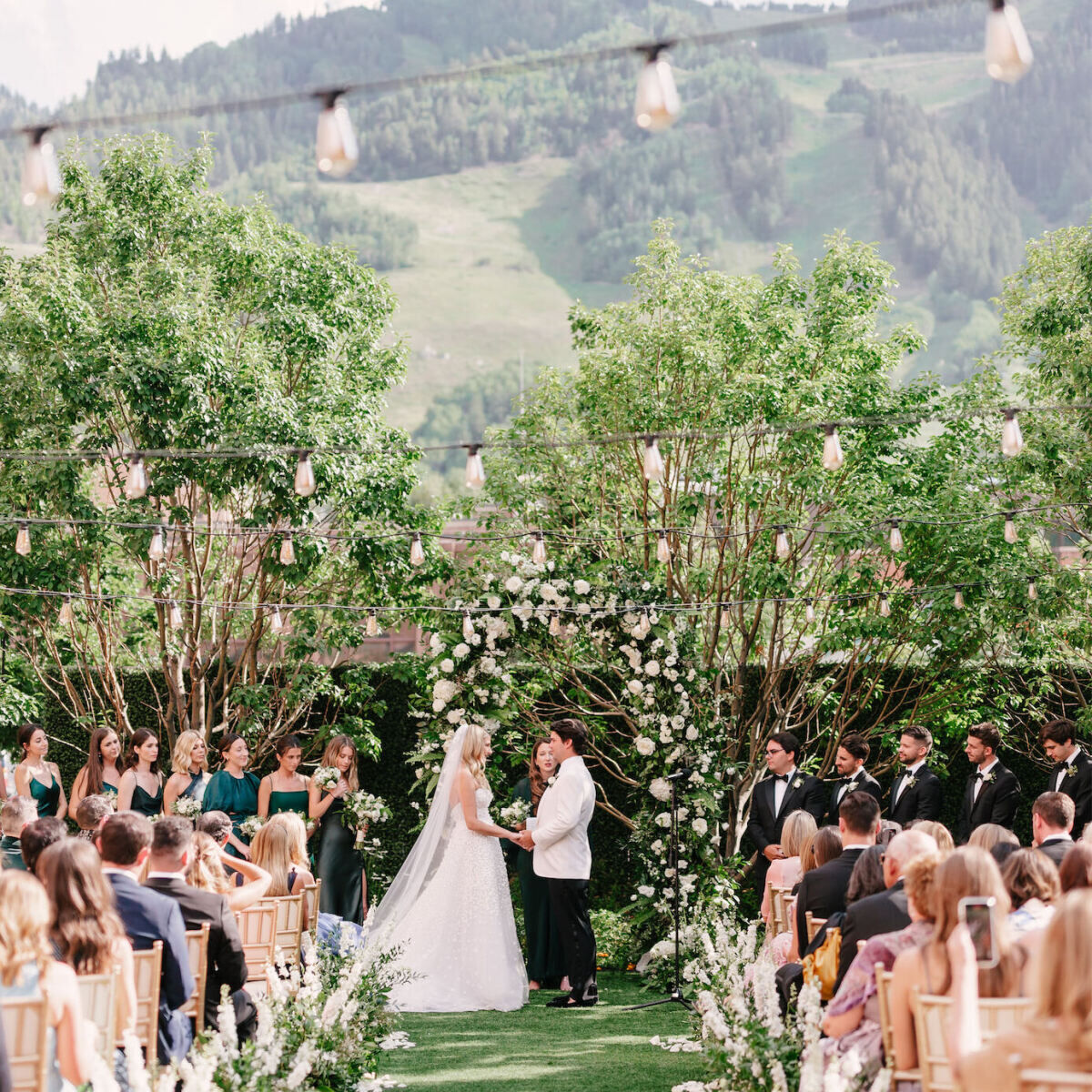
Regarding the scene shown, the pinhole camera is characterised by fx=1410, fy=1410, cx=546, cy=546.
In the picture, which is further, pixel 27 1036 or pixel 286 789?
pixel 286 789

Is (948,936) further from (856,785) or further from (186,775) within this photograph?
(186,775)

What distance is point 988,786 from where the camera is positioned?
8273mm

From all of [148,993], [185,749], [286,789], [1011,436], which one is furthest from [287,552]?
[148,993]

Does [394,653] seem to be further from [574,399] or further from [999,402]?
[999,402]

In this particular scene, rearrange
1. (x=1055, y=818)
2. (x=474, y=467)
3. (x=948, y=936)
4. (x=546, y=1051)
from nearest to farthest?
(x=948, y=936) → (x=1055, y=818) → (x=546, y=1051) → (x=474, y=467)

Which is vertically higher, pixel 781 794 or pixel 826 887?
pixel 781 794

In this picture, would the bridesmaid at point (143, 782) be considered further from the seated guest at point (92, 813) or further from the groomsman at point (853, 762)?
the groomsman at point (853, 762)

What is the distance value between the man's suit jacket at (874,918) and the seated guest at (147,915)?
2.11 m

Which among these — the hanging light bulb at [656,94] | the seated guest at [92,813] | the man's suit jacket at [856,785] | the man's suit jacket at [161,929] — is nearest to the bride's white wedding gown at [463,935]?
the man's suit jacket at [856,785]

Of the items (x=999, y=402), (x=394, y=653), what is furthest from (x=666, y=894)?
(x=999, y=402)

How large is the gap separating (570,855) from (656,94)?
4975 millimetres

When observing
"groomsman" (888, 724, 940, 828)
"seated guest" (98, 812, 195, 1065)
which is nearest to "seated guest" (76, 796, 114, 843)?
"seated guest" (98, 812, 195, 1065)

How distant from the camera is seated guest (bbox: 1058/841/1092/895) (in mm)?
4250

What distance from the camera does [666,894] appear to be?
8.78m
